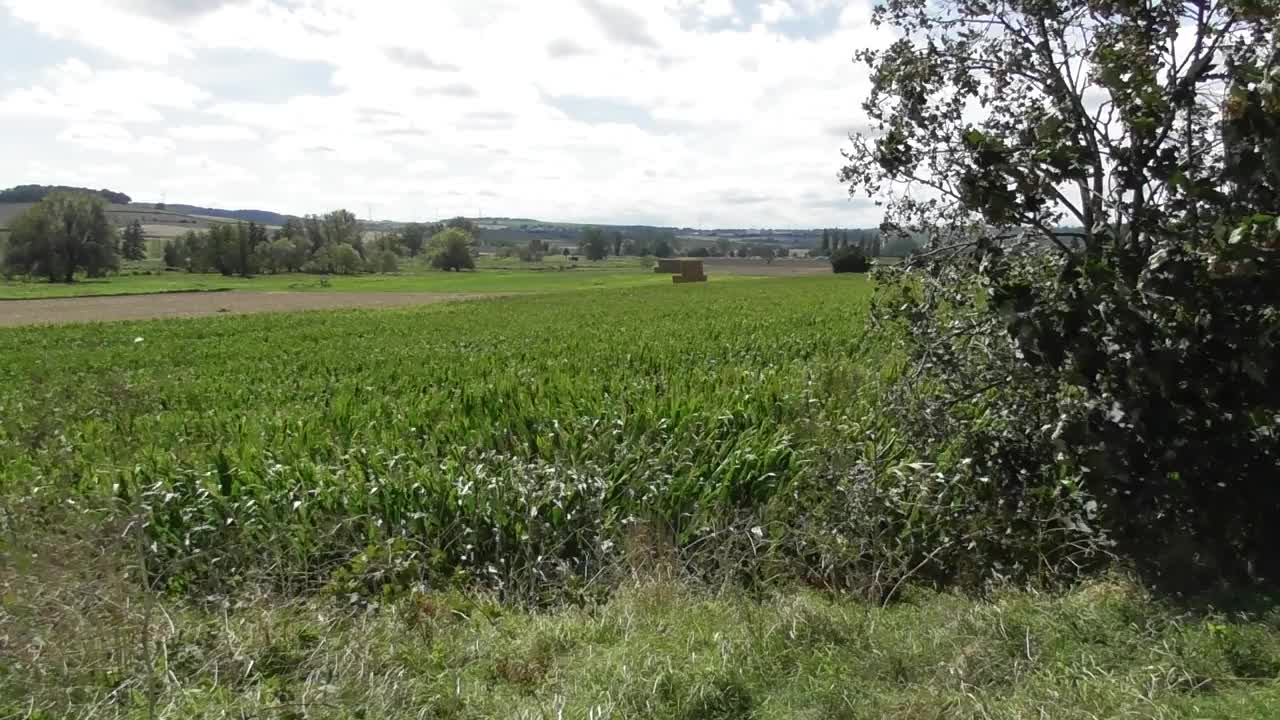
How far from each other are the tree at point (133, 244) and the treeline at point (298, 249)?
4.56 m

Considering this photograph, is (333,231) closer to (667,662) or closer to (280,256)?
(280,256)

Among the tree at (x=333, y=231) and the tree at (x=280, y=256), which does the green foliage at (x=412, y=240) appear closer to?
the tree at (x=333, y=231)

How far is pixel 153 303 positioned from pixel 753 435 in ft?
182

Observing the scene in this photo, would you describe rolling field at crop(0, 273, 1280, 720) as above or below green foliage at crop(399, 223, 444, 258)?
below

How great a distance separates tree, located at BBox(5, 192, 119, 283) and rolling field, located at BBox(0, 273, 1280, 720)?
84.7 meters

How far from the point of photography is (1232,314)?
12.5ft

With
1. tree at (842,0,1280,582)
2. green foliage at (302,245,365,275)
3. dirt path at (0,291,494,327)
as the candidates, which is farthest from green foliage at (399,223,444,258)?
tree at (842,0,1280,582)

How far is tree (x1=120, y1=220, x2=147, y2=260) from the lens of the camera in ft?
351

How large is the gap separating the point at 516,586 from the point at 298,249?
112003 mm

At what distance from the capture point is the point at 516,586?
5.46 meters

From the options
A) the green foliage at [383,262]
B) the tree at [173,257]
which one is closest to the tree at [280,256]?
the tree at [173,257]

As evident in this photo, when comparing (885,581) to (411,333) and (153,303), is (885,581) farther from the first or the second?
(153,303)

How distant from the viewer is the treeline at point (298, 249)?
99000 mm

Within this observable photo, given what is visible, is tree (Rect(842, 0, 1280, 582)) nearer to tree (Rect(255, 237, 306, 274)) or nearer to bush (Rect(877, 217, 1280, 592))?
bush (Rect(877, 217, 1280, 592))
